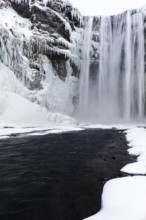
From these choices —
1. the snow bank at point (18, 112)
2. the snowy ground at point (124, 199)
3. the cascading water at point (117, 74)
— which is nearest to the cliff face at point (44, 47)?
the cascading water at point (117, 74)

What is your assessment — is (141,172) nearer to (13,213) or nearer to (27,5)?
(13,213)

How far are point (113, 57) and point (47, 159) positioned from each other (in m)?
35.7

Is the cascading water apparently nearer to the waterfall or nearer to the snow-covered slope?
the waterfall

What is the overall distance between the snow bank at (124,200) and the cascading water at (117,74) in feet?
118

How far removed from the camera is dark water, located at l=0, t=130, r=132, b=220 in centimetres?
667

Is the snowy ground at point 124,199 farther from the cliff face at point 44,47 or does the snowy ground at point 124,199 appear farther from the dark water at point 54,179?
the cliff face at point 44,47

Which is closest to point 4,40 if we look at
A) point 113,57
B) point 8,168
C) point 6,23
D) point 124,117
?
point 6,23

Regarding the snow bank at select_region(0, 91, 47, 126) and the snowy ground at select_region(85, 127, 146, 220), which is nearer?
the snowy ground at select_region(85, 127, 146, 220)

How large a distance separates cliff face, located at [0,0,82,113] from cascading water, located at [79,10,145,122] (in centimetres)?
329

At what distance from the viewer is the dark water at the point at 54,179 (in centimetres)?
667

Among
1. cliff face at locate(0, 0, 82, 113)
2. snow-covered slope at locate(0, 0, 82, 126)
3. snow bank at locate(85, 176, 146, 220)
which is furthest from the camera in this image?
cliff face at locate(0, 0, 82, 113)

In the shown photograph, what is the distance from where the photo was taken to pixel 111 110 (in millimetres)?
46312

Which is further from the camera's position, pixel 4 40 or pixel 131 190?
pixel 4 40

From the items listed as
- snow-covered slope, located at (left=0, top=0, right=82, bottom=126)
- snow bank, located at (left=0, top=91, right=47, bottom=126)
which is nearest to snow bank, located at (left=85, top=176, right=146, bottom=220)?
snow bank, located at (left=0, top=91, right=47, bottom=126)
